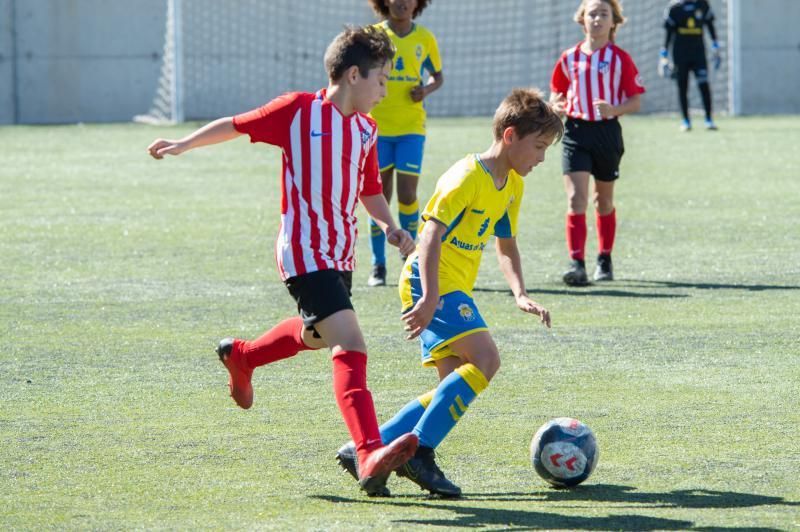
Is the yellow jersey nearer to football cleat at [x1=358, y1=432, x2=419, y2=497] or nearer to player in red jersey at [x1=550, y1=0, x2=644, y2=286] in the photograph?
football cleat at [x1=358, y1=432, x2=419, y2=497]

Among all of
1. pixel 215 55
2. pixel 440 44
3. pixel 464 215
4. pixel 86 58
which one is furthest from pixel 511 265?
pixel 86 58

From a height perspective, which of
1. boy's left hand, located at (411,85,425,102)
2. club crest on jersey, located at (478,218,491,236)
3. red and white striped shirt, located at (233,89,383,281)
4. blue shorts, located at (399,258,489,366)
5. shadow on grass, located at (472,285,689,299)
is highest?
boy's left hand, located at (411,85,425,102)

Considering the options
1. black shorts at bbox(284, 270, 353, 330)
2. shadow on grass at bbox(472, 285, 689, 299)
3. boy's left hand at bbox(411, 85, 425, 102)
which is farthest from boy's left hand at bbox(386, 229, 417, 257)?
boy's left hand at bbox(411, 85, 425, 102)

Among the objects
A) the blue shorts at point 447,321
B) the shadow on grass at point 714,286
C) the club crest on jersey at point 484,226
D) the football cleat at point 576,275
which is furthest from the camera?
the football cleat at point 576,275

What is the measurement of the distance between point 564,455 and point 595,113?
521 cm

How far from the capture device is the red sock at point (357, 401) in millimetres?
4516

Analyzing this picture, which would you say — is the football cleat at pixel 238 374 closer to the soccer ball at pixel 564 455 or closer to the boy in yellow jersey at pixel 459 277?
the boy in yellow jersey at pixel 459 277

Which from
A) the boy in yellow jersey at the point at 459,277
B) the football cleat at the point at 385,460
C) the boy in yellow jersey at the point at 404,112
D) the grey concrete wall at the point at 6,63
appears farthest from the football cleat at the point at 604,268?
the grey concrete wall at the point at 6,63

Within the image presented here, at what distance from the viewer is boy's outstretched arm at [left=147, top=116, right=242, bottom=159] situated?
4.73m

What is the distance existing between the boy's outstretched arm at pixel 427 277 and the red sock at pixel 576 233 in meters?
4.78

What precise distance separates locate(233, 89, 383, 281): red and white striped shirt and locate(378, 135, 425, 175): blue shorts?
4648mm

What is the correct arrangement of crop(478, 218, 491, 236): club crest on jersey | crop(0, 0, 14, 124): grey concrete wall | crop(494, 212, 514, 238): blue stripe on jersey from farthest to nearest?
crop(0, 0, 14, 124): grey concrete wall < crop(494, 212, 514, 238): blue stripe on jersey < crop(478, 218, 491, 236): club crest on jersey

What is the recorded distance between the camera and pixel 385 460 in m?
4.34

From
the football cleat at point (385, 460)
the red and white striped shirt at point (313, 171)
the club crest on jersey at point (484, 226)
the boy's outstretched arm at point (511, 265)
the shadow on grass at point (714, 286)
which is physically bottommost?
the shadow on grass at point (714, 286)
